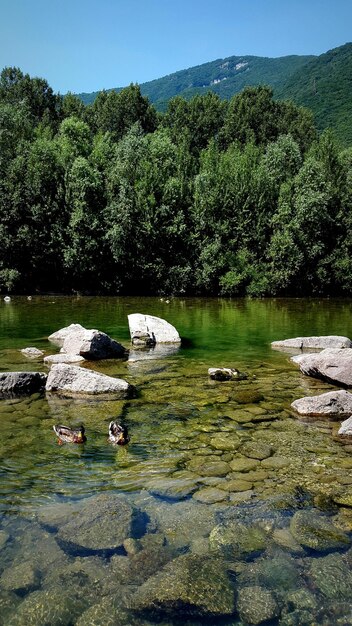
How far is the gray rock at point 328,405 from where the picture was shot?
407 inches

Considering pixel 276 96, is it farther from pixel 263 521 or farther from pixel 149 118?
pixel 263 521

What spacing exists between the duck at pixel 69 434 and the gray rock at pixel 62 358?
6106mm

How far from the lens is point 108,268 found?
144 ft

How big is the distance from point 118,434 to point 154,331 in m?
11.2

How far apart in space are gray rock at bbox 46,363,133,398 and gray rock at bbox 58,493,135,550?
509 centimetres

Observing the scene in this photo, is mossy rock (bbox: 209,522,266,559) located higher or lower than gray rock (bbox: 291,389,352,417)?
higher

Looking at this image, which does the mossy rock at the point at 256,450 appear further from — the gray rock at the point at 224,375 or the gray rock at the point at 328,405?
the gray rock at the point at 224,375

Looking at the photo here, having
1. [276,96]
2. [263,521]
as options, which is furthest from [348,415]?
[276,96]

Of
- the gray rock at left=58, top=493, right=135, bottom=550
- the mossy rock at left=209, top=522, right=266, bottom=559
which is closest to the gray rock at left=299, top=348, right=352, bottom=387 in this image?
the mossy rock at left=209, top=522, right=266, bottom=559

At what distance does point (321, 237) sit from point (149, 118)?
3051 centimetres

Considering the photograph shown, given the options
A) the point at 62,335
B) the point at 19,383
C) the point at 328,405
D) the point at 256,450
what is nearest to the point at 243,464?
the point at 256,450

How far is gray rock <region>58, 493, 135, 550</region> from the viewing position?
5691 millimetres

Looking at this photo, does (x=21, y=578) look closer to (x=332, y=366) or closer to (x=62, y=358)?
(x=332, y=366)

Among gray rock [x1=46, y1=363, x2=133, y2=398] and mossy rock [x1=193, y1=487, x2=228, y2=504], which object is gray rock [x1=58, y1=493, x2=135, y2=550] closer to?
mossy rock [x1=193, y1=487, x2=228, y2=504]
